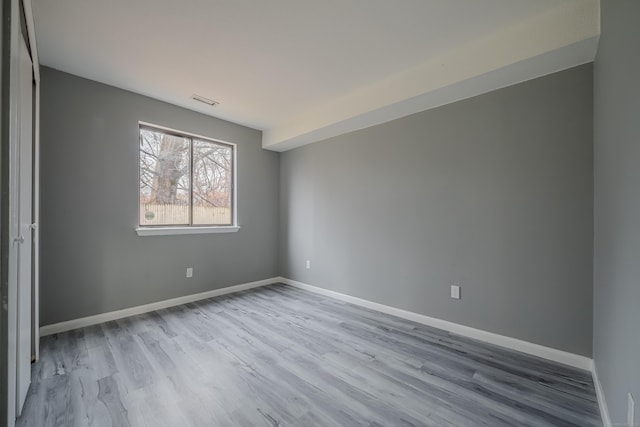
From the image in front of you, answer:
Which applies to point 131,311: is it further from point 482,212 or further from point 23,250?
point 482,212

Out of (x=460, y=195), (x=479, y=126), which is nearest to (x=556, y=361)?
(x=460, y=195)

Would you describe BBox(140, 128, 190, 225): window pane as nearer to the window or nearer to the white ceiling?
the window

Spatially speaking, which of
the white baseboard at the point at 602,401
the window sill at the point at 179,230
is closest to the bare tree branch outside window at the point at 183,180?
the window sill at the point at 179,230

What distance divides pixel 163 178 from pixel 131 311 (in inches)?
62.3

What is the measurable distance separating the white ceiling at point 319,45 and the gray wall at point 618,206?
16.1 inches

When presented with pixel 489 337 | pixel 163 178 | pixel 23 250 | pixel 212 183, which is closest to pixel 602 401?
pixel 489 337

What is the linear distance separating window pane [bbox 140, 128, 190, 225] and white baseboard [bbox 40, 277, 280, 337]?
971mm

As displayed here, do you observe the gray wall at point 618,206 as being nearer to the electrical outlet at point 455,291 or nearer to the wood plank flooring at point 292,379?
the wood plank flooring at point 292,379

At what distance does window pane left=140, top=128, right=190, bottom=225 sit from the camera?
3.21 meters

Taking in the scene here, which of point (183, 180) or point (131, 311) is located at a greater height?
point (183, 180)

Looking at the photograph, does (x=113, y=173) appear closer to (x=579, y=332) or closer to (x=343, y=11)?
(x=343, y=11)

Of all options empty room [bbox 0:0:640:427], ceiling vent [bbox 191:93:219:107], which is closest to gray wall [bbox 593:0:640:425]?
empty room [bbox 0:0:640:427]

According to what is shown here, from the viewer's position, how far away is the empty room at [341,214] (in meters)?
1.48

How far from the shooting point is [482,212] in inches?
97.2
